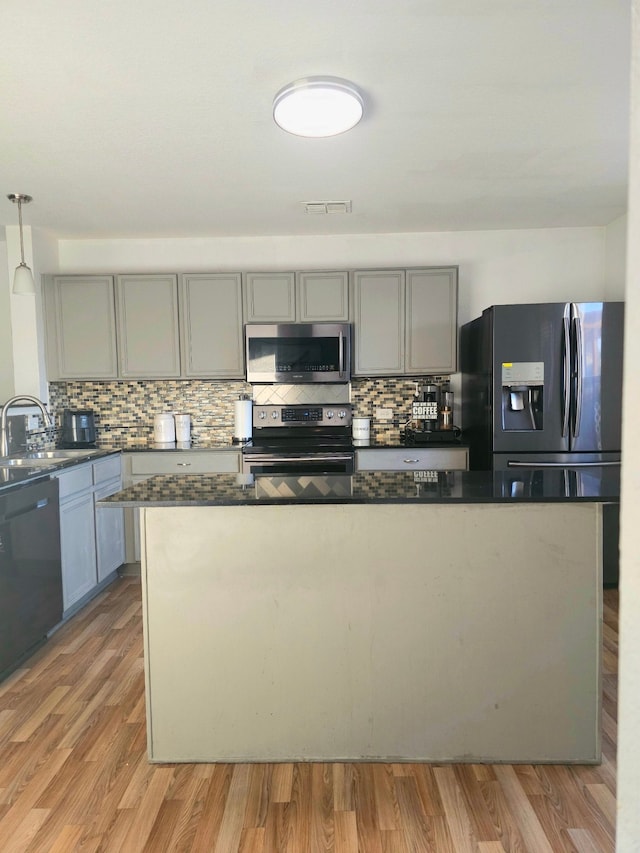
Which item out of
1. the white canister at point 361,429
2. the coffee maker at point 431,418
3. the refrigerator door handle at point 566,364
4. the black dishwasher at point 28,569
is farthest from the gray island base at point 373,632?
the white canister at point 361,429

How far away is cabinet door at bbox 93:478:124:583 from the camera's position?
3.60m

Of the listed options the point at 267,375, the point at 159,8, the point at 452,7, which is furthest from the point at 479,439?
the point at 159,8

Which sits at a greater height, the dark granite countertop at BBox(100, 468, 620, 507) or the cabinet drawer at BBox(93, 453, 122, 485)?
the dark granite countertop at BBox(100, 468, 620, 507)

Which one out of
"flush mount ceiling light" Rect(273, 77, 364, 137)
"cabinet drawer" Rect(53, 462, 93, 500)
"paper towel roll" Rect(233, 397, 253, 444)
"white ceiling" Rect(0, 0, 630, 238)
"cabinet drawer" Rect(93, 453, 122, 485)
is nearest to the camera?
"white ceiling" Rect(0, 0, 630, 238)

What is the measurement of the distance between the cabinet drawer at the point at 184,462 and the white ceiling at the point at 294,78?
5.38ft

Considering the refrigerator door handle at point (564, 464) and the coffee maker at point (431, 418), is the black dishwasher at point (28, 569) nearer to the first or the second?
the coffee maker at point (431, 418)

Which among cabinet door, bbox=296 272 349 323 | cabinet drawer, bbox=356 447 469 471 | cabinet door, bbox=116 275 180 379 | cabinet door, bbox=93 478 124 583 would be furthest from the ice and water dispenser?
cabinet door, bbox=93 478 124 583

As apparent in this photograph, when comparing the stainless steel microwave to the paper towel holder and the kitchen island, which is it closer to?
the paper towel holder

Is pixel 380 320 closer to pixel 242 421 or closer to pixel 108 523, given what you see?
pixel 242 421

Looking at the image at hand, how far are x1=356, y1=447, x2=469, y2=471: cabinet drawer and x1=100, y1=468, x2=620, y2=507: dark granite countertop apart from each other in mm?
1632

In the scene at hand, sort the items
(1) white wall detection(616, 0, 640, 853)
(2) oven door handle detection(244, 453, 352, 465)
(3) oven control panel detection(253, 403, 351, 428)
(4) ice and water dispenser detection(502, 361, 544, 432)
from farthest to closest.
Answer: (3) oven control panel detection(253, 403, 351, 428), (2) oven door handle detection(244, 453, 352, 465), (4) ice and water dispenser detection(502, 361, 544, 432), (1) white wall detection(616, 0, 640, 853)

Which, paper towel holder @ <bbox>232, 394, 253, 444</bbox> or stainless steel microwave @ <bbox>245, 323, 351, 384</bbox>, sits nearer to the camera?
stainless steel microwave @ <bbox>245, 323, 351, 384</bbox>

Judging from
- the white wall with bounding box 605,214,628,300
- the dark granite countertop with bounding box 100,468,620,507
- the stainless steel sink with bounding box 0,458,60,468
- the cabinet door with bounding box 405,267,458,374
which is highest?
the white wall with bounding box 605,214,628,300

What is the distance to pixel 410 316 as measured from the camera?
13.2ft
